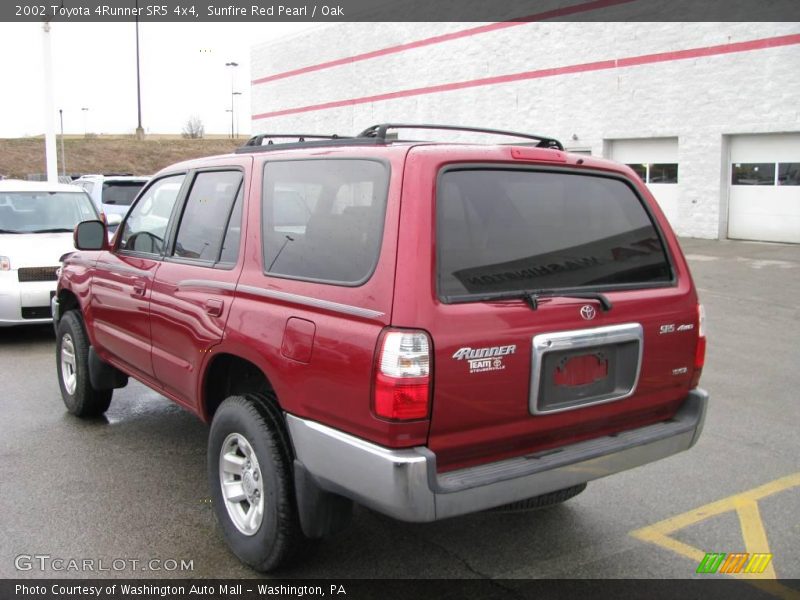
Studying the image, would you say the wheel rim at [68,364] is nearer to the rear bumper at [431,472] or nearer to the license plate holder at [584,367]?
the rear bumper at [431,472]

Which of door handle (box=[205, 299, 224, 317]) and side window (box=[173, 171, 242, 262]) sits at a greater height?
side window (box=[173, 171, 242, 262])

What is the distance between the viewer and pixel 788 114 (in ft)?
58.0

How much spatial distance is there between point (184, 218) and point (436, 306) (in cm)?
214

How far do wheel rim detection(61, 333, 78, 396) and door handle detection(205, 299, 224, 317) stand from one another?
2509 millimetres

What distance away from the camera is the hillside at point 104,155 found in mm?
71438

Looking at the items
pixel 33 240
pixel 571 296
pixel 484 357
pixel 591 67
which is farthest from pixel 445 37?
pixel 484 357

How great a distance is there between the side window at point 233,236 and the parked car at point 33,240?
517 centimetres

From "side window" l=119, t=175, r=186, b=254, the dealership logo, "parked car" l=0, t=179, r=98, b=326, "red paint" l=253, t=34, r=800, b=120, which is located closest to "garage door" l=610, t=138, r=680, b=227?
"red paint" l=253, t=34, r=800, b=120

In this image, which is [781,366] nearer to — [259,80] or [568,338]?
[568,338]

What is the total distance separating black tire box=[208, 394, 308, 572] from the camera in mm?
3242

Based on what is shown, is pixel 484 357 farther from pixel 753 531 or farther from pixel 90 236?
pixel 90 236

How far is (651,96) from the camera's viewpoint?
20.6 meters

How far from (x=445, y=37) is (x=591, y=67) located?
6776 millimetres

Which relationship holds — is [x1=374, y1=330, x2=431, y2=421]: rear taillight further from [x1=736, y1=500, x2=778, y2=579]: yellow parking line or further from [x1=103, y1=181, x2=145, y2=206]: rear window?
[x1=103, y1=181, x2=145, y2=206]: rear window
